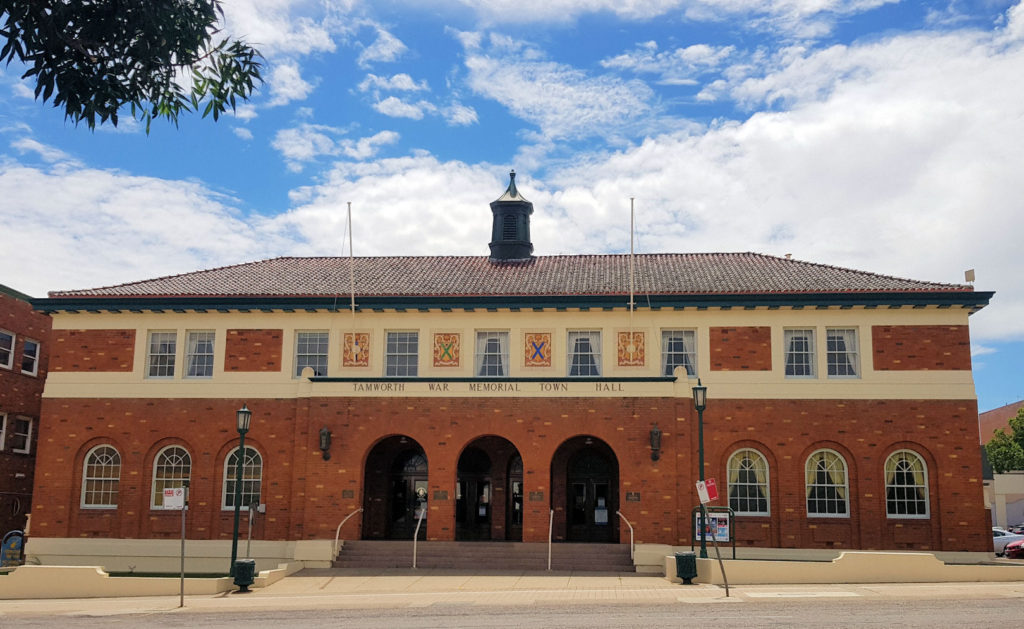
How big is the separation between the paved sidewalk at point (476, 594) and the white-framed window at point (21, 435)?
515 inches

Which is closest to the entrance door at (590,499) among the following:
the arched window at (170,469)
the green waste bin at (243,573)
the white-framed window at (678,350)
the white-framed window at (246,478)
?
the white-framed window at (678,350)

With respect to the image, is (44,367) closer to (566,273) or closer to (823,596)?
(566,273)

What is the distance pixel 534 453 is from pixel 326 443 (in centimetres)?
585

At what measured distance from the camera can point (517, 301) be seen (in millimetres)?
28828

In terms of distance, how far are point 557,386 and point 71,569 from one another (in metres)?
13.1

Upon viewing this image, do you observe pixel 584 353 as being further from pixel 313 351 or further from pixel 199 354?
pixel 199 354

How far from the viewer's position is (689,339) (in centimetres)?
2856

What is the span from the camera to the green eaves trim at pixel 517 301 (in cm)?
2745

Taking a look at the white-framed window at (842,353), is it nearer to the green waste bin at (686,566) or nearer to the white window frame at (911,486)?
the white window frame at (911,486)

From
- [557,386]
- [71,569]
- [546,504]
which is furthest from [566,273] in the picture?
[71,569]

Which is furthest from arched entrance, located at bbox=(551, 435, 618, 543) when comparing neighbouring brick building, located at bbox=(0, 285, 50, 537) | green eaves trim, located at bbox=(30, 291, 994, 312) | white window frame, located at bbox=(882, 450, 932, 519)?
neighbouring brick building, located at bbox=(0, 285, 50, 537)

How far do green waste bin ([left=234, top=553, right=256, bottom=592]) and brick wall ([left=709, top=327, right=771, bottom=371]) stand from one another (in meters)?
13.5

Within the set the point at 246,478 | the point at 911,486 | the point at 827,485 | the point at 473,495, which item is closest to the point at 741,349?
the point at 827,485

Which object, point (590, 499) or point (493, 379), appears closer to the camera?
point (493, 379)
